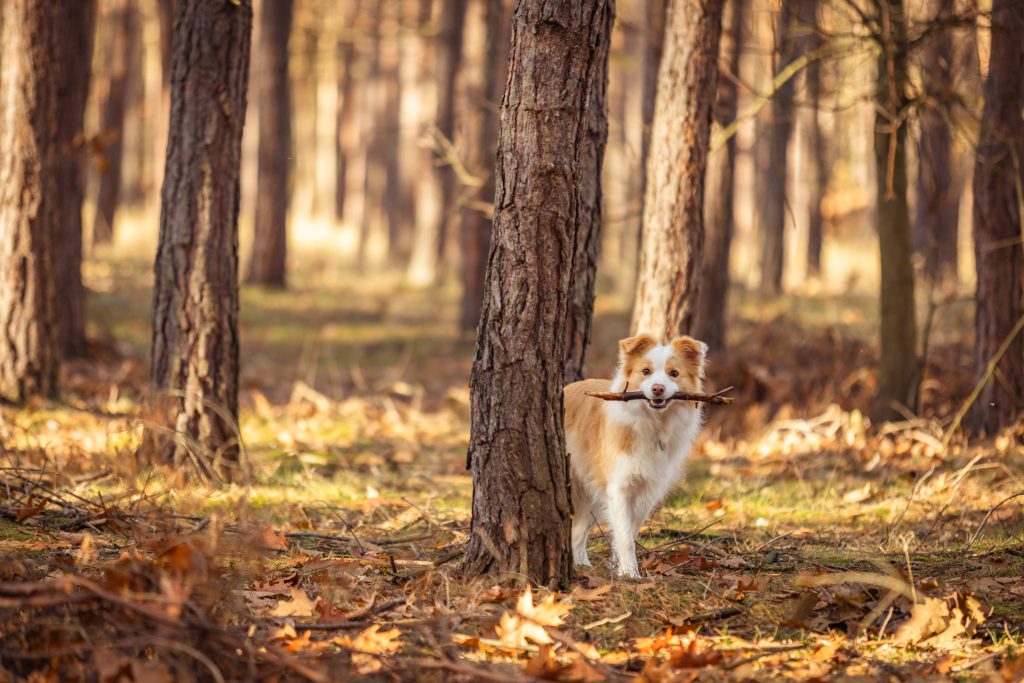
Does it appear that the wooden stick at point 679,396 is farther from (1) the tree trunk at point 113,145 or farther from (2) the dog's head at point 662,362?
(1) the tree trunk at point 113,145

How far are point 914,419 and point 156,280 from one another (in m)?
6.36

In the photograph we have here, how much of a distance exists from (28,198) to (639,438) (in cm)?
597

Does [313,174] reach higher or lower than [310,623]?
higher

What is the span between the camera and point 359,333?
17.0 metres

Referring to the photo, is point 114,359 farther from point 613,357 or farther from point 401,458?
point 613,357

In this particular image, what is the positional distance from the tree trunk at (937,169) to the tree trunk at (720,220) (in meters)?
2.03

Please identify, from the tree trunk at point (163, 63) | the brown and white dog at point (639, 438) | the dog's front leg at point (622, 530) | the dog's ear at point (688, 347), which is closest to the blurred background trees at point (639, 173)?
the tree trunk at point (163, 63)

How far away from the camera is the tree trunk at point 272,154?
20.6 metres

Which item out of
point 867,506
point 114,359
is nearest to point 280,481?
point 867,506

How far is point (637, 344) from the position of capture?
5777mm

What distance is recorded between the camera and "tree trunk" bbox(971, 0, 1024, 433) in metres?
8.98

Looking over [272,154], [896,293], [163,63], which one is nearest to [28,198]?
[896,293]

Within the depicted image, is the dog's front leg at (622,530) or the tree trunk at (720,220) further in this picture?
the tree trunk at (720,220)

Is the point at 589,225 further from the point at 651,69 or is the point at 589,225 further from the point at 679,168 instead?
the point at 651,69
